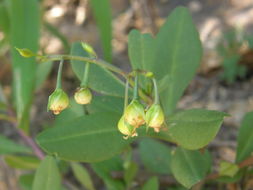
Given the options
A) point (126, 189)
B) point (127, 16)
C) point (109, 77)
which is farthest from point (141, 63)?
point (127, 16)

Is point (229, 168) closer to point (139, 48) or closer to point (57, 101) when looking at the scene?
point (139, 48)

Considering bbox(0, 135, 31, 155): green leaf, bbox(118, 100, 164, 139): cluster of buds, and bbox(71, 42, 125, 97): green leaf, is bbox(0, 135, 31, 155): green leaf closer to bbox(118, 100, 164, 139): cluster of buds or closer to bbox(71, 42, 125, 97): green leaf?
bbox(71, 42, 125, 97): green leaf

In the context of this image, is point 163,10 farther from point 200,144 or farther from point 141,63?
point 200,144

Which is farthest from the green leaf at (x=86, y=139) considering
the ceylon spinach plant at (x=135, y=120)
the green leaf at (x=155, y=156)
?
the green leaf at (x=155, y=156)

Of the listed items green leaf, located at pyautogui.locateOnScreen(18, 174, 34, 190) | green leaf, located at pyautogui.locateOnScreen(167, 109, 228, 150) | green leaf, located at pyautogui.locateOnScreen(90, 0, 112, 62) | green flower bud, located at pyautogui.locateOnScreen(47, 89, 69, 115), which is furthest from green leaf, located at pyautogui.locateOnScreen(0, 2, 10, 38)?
green leaf, located at pyautogui.locateOnScreen(167, 109, 228, 150)

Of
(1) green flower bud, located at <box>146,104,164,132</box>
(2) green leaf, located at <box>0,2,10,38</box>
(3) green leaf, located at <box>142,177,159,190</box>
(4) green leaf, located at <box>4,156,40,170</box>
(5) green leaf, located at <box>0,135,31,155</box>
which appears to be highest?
(2) green leaf, located at <box>0,2,10,38</box>

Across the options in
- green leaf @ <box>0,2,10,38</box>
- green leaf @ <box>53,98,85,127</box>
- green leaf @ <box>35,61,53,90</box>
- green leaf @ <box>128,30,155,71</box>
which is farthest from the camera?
green leaf @ <box>0,2,10,38</box>

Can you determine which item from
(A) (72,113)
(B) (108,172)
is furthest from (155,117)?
(A) (72,113)
